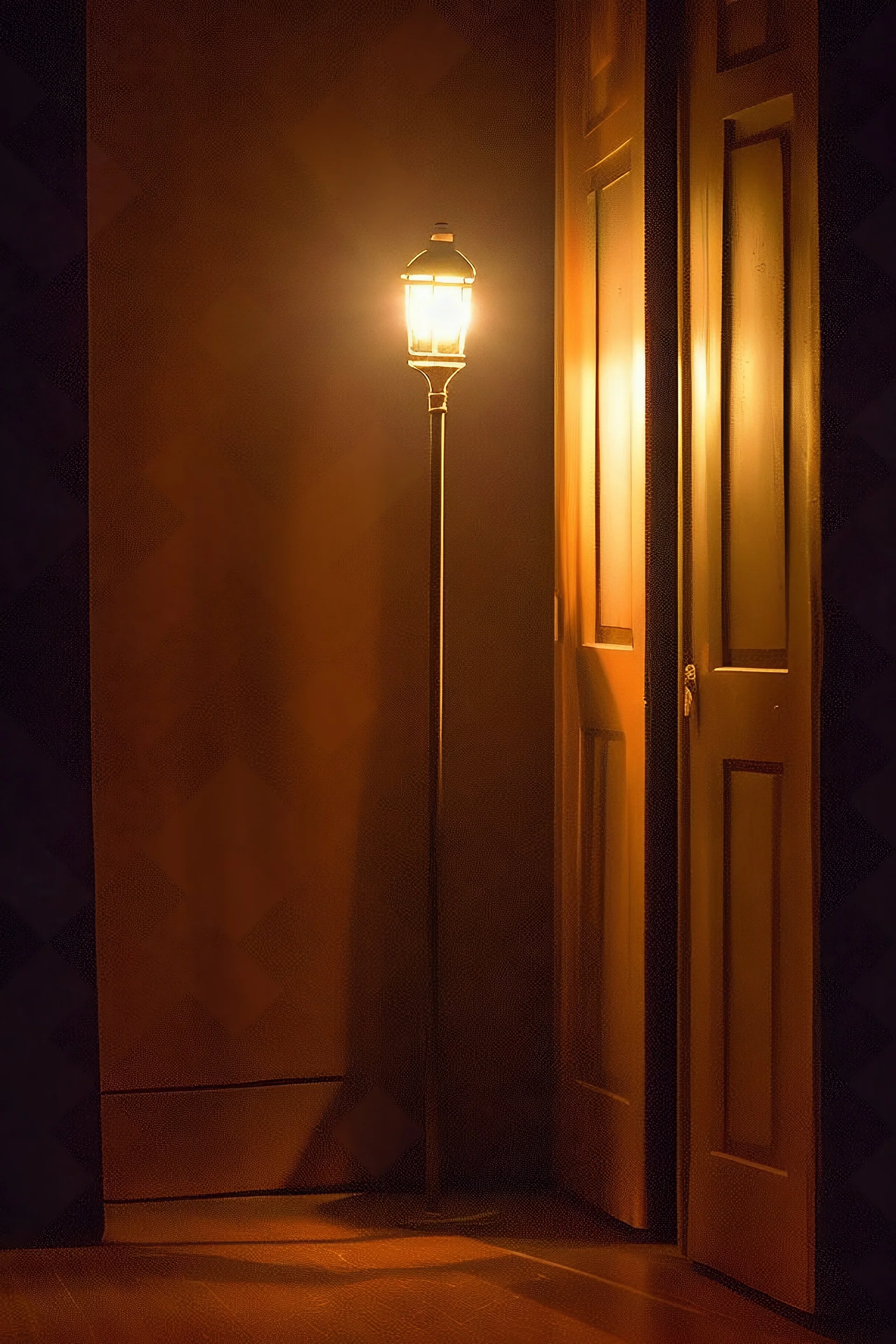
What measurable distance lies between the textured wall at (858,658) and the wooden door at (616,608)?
1.69 feet

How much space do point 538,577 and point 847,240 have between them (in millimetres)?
1203

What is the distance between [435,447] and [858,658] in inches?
41.8

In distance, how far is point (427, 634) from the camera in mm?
3875

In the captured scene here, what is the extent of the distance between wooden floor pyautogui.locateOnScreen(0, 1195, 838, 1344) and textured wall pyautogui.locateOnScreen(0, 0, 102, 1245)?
22 cm

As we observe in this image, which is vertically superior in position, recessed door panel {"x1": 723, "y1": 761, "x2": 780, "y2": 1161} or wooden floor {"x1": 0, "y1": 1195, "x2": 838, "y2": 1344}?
recessed door panel {"x1": 723, "y1": 761, "x2": 780, "y2": 1161}

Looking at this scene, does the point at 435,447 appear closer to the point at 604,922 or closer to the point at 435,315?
the point at 435,315

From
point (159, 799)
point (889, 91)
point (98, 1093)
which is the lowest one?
point (98, 1093)

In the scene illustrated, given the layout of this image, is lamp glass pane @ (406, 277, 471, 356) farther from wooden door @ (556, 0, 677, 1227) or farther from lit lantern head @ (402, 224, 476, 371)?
wooden door @ (556, 0, 677, 1227)

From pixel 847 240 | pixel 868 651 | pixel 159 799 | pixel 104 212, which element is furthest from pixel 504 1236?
pixel 104 212

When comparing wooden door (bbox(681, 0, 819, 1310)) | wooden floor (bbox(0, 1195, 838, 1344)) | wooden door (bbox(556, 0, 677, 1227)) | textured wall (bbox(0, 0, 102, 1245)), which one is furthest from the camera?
wooden door (bbox(556, 0, 677, 1227))

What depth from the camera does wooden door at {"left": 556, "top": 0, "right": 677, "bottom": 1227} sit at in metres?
3.46

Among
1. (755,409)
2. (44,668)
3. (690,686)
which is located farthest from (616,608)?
(44,668)

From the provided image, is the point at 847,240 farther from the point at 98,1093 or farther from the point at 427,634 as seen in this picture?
the point at 98,1093

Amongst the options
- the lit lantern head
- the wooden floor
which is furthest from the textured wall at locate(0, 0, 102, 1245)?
the lit lantern head
